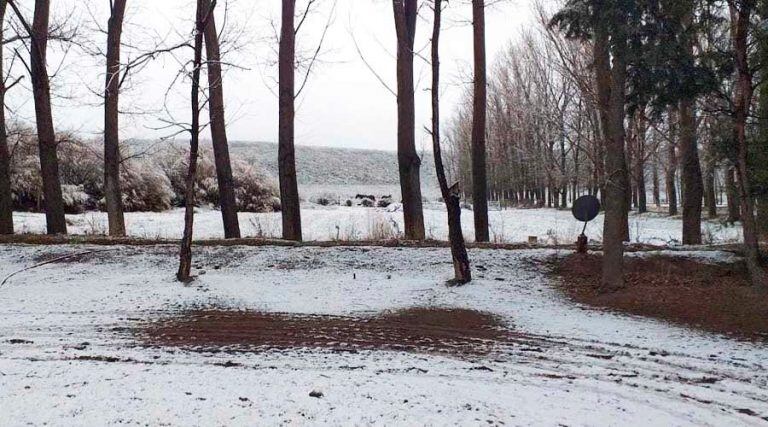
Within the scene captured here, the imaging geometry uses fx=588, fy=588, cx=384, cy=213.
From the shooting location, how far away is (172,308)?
729 centimetres

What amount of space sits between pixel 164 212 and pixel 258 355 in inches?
758

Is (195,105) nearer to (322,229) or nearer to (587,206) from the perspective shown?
(587,206)

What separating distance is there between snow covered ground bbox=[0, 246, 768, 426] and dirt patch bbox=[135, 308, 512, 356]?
27 centimetres

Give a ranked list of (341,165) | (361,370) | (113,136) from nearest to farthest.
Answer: (361,370) → (113,136) → (341,165)

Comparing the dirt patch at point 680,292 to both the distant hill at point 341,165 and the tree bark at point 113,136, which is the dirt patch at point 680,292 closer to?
the tree bark at point 113,136

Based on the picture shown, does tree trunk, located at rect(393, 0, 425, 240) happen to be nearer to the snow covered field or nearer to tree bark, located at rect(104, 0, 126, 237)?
the snow covered field

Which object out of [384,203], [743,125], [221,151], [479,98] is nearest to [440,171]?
[743,125]

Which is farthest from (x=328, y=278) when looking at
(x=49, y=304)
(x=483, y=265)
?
(x=49, y=304)

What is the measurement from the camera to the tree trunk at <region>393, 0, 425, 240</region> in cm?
1150

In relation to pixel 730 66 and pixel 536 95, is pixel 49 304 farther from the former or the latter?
pixel 536 95

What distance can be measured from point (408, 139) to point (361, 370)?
7.35 metres

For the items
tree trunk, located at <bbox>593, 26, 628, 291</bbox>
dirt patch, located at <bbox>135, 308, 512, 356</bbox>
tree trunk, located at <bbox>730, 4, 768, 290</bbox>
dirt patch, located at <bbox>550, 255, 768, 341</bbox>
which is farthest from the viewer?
tree trunk, located at <bbox>593, 26, 628, 291</bbox>

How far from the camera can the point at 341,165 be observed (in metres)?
71.2

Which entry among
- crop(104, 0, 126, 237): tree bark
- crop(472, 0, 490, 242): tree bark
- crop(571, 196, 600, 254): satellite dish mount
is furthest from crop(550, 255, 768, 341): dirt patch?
crop(104, 0, 126, 237): tree bark
